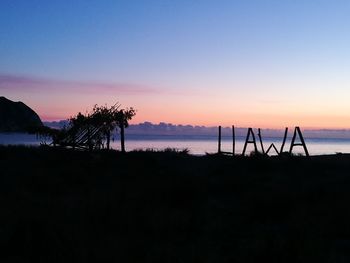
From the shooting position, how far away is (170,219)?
9484 mm

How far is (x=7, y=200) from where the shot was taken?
1205cm

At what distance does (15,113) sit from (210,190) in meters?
150

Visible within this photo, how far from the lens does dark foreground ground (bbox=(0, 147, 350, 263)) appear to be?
7.03 m

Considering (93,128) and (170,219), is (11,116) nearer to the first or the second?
(93,128)

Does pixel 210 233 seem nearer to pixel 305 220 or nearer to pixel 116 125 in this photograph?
pixel 305 220

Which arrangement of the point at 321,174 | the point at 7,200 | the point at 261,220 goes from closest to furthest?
1. the point at 261,220
2. the point at 7,200
3. the point at 321,174

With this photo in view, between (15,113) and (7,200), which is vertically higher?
(15,113)

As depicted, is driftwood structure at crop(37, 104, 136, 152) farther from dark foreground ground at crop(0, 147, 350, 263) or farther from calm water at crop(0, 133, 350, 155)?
calm water at crop(0, 133, 350, 155)

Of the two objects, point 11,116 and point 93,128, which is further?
point 11,116

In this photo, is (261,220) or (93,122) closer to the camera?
(261,220)

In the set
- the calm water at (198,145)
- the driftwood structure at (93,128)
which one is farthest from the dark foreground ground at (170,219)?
the calm water at (198,145)

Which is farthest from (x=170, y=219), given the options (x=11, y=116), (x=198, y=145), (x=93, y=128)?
(x=11, y=116)

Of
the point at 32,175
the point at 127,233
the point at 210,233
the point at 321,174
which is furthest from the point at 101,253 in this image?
the point at 321,174

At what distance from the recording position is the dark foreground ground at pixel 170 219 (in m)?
7.03
